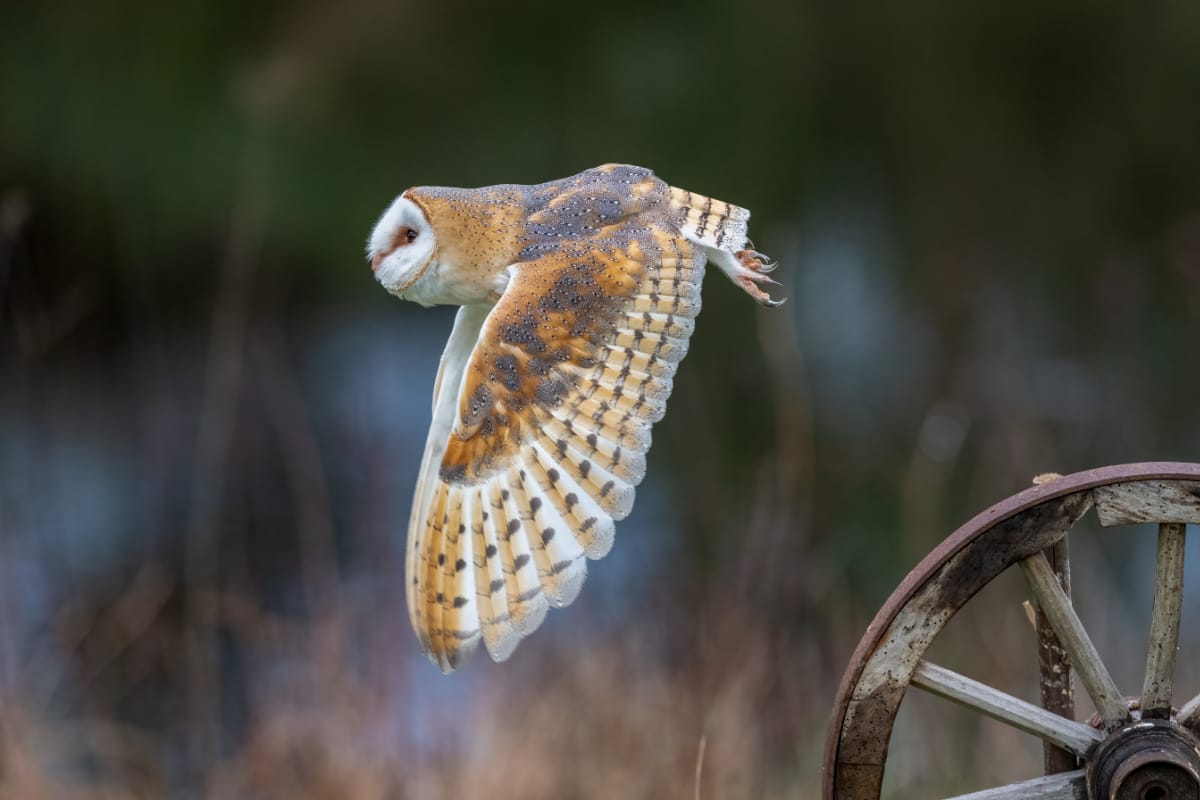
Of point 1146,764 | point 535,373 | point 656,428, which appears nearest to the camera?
point 1146,764

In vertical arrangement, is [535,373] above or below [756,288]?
below

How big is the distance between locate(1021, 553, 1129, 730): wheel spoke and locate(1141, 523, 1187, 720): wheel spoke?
0.10 ft

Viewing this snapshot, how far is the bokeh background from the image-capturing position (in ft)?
10.3

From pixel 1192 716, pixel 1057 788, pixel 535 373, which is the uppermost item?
pixel 535 373

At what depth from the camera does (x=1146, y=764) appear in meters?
1.32

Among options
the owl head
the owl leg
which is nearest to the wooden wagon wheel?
the owl leg

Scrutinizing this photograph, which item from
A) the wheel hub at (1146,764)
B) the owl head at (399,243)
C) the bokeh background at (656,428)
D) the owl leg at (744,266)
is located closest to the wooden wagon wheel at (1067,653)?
the wheel hub at (1146,764)

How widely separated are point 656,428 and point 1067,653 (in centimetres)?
485

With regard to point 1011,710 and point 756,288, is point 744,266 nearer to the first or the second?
point 756,288

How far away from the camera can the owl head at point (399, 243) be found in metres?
1.66

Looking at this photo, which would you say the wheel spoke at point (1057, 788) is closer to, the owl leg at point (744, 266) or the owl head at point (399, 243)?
the owl leg at point (744, 266)

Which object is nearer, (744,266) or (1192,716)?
(1192,716)

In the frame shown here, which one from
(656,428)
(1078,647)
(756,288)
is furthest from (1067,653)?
(656,428)

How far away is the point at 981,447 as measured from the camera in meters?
5.35
